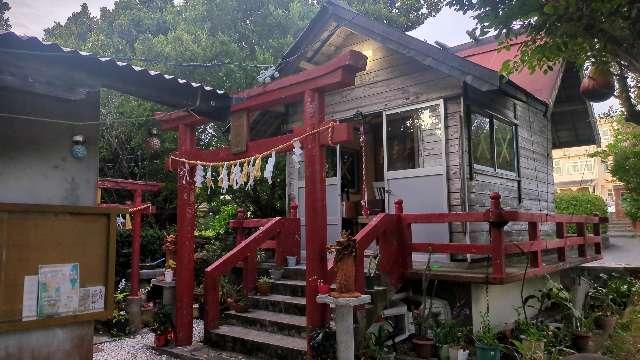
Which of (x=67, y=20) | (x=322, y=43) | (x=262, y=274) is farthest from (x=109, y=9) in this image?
(x=262, y=274)

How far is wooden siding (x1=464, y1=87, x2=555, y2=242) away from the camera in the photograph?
339 inches

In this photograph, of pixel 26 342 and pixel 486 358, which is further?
pixel 486 358

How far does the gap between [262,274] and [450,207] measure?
3896mm

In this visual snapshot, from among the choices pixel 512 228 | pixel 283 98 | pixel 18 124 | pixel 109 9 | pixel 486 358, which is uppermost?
pixel 109 9

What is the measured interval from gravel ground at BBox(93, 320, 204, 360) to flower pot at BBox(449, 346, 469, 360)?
14.2 feet

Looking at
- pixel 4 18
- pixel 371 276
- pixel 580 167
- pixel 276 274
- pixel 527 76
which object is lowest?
pixel 276 274

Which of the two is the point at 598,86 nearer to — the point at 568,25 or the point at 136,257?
the point at 568,25

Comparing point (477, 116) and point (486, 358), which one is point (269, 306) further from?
point (477, 116)

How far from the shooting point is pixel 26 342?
4.73 metres

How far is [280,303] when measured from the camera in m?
7.76

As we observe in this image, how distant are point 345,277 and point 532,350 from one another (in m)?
2.89

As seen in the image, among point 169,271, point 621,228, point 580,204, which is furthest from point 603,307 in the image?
point 621,228

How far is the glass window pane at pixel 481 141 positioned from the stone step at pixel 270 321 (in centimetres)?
442

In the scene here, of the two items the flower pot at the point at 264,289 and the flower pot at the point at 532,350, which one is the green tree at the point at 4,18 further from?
the flower pot at the point at 532,350
